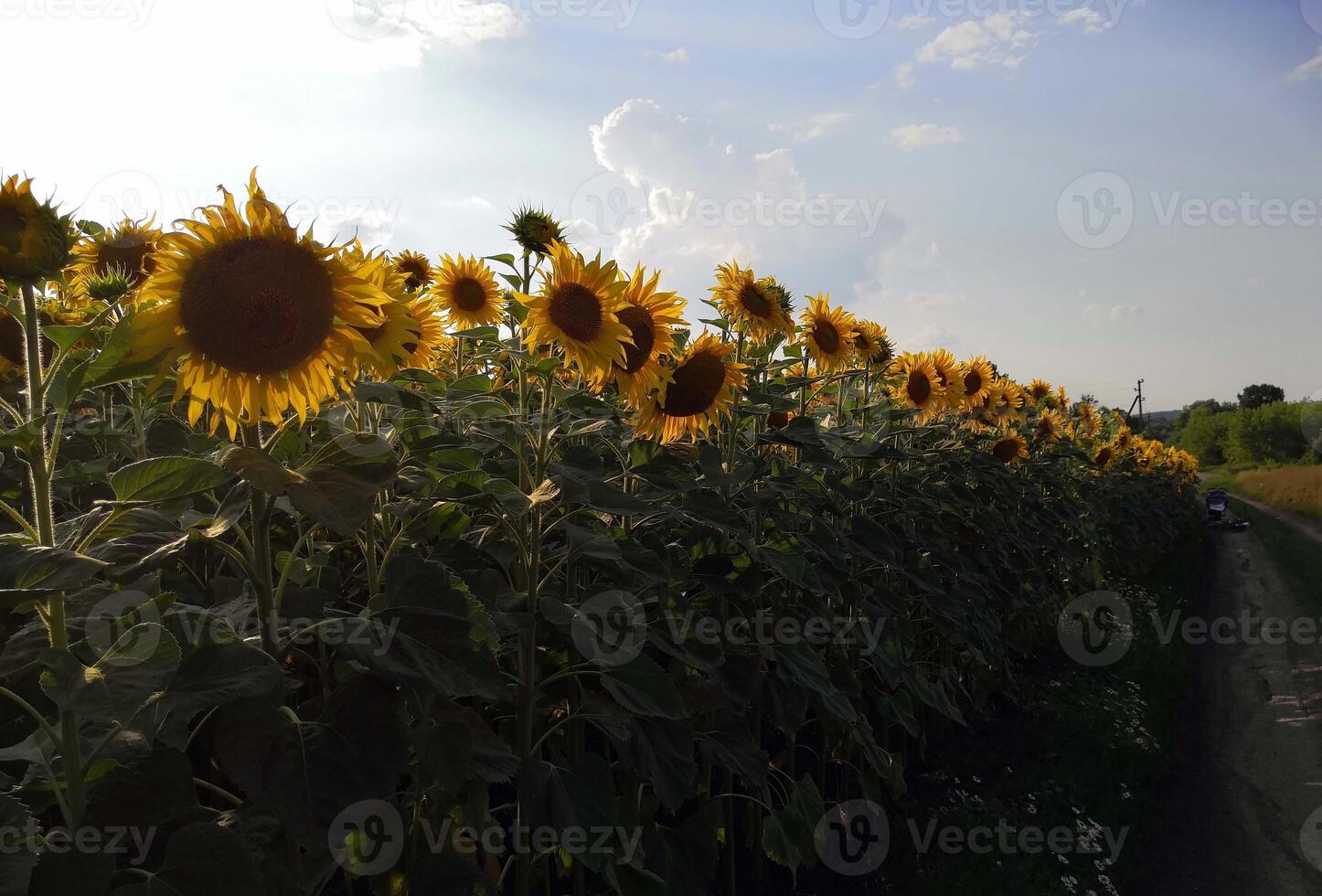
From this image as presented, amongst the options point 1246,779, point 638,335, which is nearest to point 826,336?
point 638,335

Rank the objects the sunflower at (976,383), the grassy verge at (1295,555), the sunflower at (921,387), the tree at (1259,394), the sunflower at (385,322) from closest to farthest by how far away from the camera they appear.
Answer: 1. the sunflower at (385,322)
2. the sunflower at (921,387)
3. the sunflower at (976,383)
4. the grassy verge at (1295,555)
5. the tree at (1259,394)

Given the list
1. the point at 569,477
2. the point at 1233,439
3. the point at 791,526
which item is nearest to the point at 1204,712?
the point at 791,526

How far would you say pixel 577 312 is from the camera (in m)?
2.78

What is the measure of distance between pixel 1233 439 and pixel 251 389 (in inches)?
3529

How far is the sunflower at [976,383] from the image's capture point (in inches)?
275

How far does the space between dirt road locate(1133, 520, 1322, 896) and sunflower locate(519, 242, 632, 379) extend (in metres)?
4.67

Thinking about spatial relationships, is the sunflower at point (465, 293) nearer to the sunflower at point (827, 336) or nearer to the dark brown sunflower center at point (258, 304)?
the sunflower at point (827, 336)

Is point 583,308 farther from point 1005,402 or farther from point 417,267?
point 1005,402

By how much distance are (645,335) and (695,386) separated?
29cm

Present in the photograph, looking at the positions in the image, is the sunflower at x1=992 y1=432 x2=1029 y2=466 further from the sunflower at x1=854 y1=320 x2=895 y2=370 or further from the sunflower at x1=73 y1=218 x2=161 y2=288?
the sunflower at x1=73 y1=218 x2=161 y2=288

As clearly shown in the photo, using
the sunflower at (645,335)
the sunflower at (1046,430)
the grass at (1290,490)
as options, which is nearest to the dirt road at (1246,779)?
the sunflower at (1046,430)

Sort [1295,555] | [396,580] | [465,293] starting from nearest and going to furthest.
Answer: [396,580], [465,293], [1295,555]

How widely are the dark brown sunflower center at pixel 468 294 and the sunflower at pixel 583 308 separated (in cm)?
184

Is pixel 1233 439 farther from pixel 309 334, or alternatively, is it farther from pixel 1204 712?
pixel 309 334
